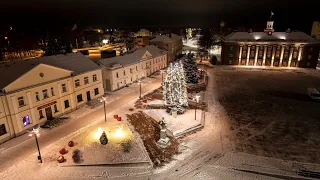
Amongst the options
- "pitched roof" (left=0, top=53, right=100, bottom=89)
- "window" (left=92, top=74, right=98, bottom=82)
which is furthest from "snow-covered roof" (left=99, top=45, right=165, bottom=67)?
"pitched roof" (left=0, top=53, right=100, bottom=89)

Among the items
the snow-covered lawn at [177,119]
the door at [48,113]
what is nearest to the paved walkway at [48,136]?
the door at [48,113]

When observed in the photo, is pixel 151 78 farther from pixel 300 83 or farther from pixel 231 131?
pixel 300 83

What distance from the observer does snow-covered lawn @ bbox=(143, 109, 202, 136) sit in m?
27.8

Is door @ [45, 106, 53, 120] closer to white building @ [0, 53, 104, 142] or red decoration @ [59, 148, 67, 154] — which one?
white building @ [0, 53, 104, 142]

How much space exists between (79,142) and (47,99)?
8970 millimetres

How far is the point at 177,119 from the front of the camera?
30312 millimetres

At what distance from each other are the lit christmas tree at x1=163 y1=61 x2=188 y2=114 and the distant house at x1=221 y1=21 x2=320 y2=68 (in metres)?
43.8

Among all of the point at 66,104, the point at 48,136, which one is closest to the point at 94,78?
the point at 66,104

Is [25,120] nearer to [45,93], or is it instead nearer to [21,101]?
[21,101]

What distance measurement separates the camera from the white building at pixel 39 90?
980 inches

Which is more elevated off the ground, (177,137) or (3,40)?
(3,40)

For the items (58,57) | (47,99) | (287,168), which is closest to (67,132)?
(47,99)

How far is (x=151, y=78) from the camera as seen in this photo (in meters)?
53.4

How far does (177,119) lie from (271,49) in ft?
169
